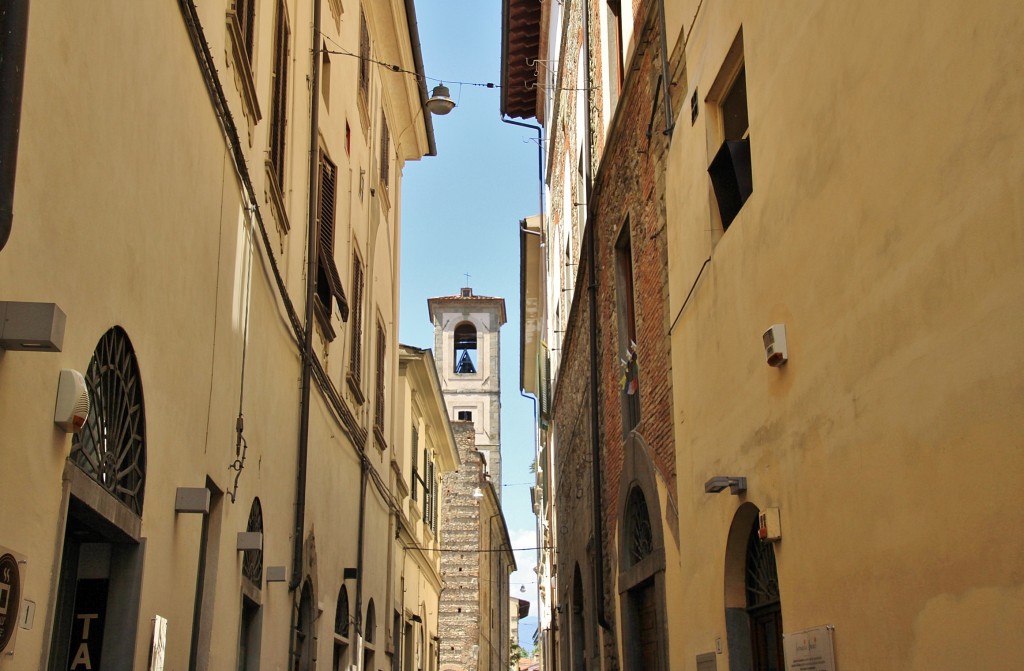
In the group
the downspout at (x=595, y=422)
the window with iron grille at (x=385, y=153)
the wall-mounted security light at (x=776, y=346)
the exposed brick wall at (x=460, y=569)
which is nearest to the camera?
the wall-mounted security light at (x=776, y=346)

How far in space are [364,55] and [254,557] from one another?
926cm

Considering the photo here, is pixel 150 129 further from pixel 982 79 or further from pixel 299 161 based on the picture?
pixel 299 161

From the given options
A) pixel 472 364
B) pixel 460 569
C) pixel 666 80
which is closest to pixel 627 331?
pixel 666 80

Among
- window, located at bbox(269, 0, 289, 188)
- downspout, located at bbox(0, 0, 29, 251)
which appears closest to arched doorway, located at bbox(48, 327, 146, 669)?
downspout, located at bbox(0, 0, 29, 251)

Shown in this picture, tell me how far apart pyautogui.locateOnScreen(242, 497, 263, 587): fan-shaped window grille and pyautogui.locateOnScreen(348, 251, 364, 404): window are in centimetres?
522

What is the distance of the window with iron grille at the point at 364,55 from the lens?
15903mm

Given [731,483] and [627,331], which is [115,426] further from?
[627,331]

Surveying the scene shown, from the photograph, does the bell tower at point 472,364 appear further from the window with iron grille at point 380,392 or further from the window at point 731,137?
the window at point 731,137

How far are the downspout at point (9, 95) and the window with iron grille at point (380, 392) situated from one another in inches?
529

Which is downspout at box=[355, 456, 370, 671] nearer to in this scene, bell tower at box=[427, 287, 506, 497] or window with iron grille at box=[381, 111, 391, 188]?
window with iron grille at box=[381, 111, 391, 188]

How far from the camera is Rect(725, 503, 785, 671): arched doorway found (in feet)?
22.9

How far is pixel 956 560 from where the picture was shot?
4.17 metres

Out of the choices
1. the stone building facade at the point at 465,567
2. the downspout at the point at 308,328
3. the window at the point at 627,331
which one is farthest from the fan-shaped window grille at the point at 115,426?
the stone building facade at the point at 465,567

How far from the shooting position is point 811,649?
18.8 feet
